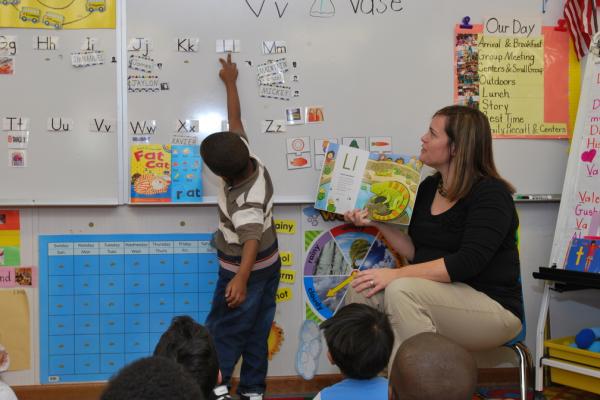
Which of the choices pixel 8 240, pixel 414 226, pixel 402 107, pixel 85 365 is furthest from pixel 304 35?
pixel 85 365

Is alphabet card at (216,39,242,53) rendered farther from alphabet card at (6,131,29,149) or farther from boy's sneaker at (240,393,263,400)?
boy's sneaker at (240,393,263,400)

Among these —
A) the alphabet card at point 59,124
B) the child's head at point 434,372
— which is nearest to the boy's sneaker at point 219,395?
the child's head at point 434,372

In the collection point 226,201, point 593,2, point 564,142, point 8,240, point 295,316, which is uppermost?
point 593,2

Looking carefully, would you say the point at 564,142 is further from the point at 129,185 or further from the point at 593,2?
the point at 129,185

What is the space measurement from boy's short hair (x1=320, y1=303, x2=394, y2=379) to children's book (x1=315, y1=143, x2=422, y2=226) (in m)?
1.13

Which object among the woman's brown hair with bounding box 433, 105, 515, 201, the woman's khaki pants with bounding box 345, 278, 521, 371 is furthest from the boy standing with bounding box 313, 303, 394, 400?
the woman's brown hair with bounding box 433, 105, 515, 201

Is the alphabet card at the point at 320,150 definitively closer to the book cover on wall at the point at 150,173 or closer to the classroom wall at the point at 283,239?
the classroom wall at the point at 283,239

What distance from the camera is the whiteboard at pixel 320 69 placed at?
2545 millimetres

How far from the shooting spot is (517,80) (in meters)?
2.73

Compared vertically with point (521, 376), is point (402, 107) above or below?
above

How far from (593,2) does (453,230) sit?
1.40 metres

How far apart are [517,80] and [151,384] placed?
7.94 feet

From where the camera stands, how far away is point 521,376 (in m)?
2.15

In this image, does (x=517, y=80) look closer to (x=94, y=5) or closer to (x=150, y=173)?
(x=150, y=173)
